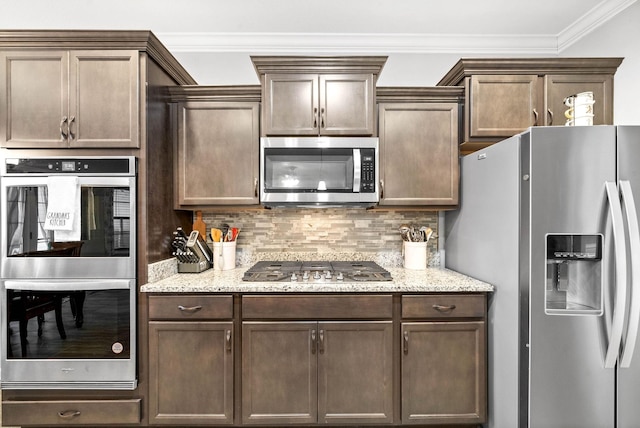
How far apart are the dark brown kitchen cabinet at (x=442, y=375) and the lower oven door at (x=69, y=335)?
1.61 metres

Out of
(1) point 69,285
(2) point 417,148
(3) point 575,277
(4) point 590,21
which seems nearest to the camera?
(3) point 575,277

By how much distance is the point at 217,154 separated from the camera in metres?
2.39

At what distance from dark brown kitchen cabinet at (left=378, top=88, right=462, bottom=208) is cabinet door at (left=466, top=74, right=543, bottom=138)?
20cm

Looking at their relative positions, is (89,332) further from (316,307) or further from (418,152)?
(418,152)

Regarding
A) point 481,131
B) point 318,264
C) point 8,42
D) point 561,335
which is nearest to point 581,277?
point 561,335

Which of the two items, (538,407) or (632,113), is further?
(632,113)

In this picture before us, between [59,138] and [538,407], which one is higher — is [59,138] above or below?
above

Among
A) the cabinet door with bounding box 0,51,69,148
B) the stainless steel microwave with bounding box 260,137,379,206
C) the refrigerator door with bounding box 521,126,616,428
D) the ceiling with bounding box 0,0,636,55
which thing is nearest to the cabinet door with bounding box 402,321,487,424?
the refrigerator door with bounding box 521,126,616,428

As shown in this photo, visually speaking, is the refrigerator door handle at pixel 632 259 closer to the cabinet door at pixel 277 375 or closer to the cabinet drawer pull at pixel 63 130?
the cabinet door at pixel 277 375

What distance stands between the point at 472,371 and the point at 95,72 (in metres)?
2.82

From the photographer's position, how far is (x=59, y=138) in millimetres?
2006

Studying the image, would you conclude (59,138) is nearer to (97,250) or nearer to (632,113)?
(97,250)

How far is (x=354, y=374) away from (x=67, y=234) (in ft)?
6.02

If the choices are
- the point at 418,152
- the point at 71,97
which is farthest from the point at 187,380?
the point at 418,152
